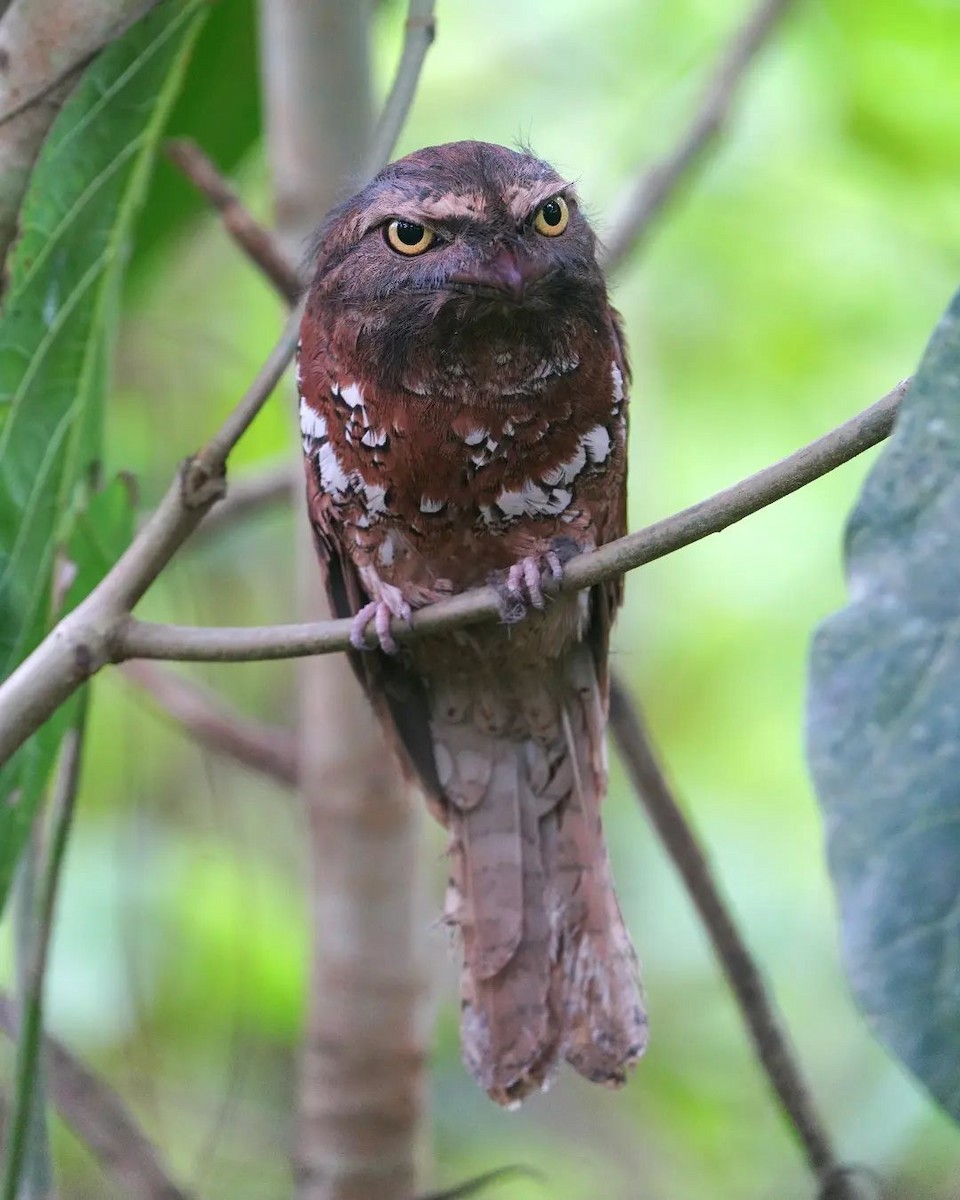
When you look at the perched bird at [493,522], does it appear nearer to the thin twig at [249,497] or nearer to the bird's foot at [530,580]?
the bird's foot at [530,580]

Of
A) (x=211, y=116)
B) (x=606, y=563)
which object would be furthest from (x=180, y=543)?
(x=211, y=116)

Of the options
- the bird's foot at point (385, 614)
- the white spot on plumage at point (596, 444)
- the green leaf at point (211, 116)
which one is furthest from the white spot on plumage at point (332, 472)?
the green leaf at point (211, 116)

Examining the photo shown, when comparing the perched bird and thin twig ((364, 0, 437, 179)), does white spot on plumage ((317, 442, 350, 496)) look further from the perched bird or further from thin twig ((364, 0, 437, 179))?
thin twig ((364, 0, 437, 179))

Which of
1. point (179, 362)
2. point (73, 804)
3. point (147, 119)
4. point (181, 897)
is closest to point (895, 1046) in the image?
point (73, 804)

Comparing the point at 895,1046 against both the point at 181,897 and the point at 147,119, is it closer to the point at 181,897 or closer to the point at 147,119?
the point at 147,119

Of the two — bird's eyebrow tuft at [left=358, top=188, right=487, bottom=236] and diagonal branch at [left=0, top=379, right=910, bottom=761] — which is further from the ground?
bird's eyebrow tuft at [left=358, top=188, right=487, bottom=236]

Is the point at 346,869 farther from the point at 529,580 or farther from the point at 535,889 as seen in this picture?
the point at 529,580

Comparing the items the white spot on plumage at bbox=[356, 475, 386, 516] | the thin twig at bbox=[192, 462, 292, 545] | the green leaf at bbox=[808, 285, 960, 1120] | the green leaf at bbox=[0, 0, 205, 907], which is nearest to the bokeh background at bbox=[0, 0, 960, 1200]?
the thin twig at bbox=[192, 462, 292, 545]
